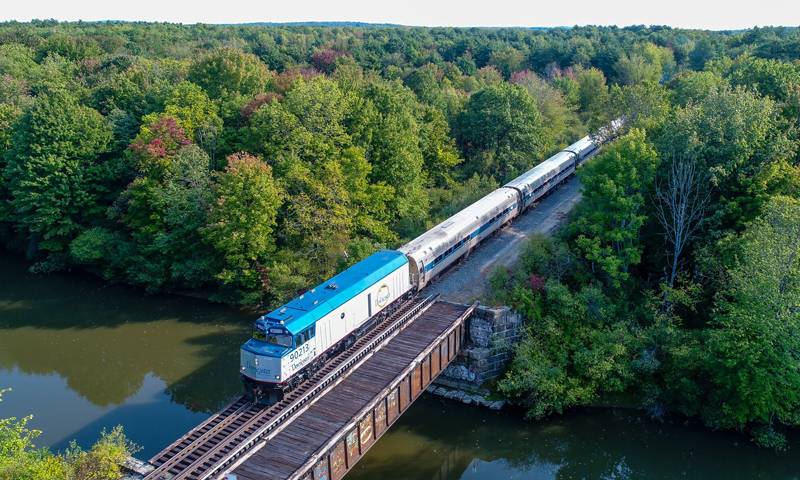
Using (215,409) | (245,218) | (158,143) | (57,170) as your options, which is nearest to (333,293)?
(215,409)

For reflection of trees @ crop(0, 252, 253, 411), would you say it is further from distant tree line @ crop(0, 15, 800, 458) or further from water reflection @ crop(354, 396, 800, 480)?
water reflection @ crop(354, 396, 800, 480)

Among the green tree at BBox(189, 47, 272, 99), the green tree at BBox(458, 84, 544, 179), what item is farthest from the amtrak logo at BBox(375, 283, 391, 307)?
the green tree at BBox(189, 47, 272, 99)

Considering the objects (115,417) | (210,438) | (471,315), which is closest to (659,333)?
(471,315)

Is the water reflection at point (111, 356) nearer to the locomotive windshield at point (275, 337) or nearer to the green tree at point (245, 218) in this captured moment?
the green tree at point (245, 218)

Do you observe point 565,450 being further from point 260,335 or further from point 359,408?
point 260,335

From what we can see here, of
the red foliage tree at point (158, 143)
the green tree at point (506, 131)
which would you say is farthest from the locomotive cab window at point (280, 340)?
the green tree at point (506, 131)

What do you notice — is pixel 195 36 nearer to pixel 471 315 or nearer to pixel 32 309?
pixel 32 309
